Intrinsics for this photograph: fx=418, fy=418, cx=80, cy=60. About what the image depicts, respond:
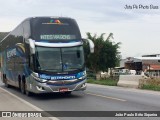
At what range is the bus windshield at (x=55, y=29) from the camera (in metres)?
18.3

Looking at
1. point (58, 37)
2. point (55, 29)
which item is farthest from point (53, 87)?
point (55, 29)

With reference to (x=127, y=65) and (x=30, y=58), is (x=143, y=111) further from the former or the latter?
(x=127, y=65)

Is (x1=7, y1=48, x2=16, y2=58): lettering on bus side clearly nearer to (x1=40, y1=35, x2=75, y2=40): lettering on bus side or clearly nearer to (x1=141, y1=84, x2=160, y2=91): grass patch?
(x1=40, y1=35, x2=75, y2=40): lettering on bus side

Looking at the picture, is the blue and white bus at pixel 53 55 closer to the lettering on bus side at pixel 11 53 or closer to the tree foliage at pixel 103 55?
the lettering on bus side at pixel 11 53

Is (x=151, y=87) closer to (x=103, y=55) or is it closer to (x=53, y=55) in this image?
(x=53, y=55)

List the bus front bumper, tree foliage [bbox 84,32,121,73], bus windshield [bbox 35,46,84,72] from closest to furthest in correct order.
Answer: the bus front bumper, bus windshield [bbox 35,46,84,72], tree foliage [bbox 84,32,121,73]

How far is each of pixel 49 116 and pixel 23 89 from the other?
9.26 m

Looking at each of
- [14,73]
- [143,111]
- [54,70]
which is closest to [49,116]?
[143,111]

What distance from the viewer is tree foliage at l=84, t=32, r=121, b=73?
2205 inches

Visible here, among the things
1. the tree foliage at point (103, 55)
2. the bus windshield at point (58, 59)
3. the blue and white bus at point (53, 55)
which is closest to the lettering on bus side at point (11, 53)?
the blue and white bus at point (53, 55)

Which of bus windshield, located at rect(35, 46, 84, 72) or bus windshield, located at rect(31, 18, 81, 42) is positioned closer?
bus windshield, located at rect(35, 46, 84, 72)

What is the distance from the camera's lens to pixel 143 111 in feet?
43.1

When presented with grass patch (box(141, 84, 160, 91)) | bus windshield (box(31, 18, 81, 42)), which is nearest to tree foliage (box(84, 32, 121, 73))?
grass patch (box(141, 84, 160, 91))

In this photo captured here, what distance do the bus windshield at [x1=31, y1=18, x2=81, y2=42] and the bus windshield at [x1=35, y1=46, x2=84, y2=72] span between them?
51cm
